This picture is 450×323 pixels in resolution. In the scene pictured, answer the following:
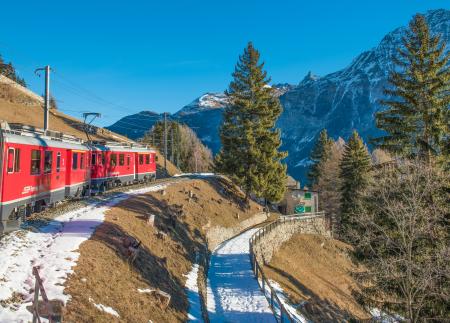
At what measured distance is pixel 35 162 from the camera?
648 inches

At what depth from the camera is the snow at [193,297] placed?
1365 cm

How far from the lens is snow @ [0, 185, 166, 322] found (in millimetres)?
8888

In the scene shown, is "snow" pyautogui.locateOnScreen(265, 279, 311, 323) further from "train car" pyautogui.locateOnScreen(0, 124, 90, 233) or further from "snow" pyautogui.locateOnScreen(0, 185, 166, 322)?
"train car" pyautogui.locateOnScreen(0, 124, 90, 233)

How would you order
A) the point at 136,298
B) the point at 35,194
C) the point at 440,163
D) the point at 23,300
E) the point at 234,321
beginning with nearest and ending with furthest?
the point at 23,300, the point at 136,298, the point at 234,321, the point at 35,194, the point at 440,163

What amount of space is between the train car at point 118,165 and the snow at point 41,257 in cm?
1091

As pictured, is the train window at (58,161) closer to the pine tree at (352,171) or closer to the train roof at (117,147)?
the train roof at (117,147)

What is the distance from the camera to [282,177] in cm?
4191

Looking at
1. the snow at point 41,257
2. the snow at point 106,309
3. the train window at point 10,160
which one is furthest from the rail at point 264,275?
the train window at point 10,160

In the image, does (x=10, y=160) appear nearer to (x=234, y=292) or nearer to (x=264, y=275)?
(x=234, y=292)

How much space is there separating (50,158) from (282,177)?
28263 millimetres

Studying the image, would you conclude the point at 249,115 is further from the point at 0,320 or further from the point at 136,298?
the point at 0,320

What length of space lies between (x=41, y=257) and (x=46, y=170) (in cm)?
769

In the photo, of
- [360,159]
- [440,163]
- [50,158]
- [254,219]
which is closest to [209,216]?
[254,219]

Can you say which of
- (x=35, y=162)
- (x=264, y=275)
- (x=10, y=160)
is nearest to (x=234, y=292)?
(x=264, y=275)
